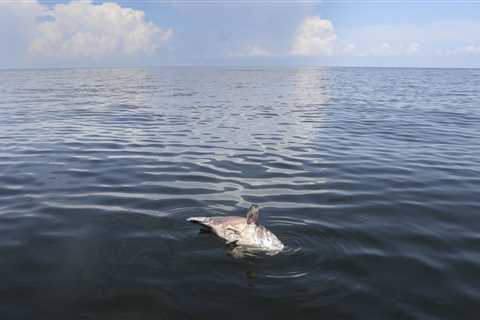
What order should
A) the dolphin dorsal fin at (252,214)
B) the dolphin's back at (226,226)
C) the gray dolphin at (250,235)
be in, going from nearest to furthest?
the dolphin dorsal fin at (252,214) → the gray dolphin at (250,235) → the dolphin's back at (226,226)

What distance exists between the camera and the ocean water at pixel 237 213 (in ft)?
21.4

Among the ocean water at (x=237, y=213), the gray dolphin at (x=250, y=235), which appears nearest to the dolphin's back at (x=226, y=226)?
the gray dolphin at (x=250, y=235)

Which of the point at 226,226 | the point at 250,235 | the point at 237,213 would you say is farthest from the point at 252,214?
the point at 237,213

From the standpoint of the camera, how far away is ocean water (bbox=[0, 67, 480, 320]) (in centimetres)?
652

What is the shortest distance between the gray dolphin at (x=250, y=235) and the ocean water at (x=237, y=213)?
30 cm

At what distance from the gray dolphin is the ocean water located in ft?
0.98

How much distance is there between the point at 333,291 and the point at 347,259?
4.19ft

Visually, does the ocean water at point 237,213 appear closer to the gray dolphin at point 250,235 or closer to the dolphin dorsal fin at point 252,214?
the gray dolphin at point 250,235

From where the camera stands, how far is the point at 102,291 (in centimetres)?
675

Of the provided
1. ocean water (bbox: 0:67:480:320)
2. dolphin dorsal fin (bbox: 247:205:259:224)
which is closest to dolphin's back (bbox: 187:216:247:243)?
dolphin dorsal fin (bbox: 247:205:259:224)

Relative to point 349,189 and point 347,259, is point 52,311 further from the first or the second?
point 349,189

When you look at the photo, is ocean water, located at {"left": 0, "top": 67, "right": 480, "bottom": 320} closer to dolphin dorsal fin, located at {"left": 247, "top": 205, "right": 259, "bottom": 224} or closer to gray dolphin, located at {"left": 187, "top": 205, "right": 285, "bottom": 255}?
gray dolphin, located at {"left": 187, "top": 205, "right": 285, "bottom": 255}

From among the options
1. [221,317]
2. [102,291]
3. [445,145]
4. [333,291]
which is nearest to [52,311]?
[102,291]

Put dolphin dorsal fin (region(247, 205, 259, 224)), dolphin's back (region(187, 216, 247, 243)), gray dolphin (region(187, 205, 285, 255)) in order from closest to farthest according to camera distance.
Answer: dolphin dorsal fin (region(247, 205, 259, 224)) → gray dolphin (region(187, 205, 285, 255)) → dolphin's back (region(187, 216, 247, 243))
